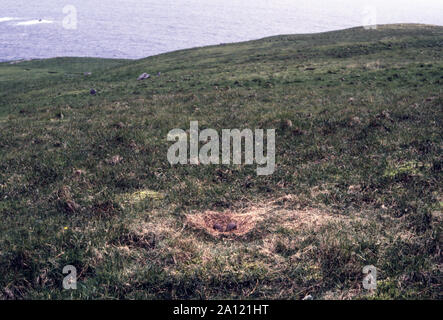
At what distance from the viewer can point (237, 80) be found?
31.9m

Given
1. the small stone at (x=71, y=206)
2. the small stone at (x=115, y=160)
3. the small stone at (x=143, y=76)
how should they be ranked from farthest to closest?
1. the small stone at (x=143, y=76)
2. the small stone at (x=115, y=160)
3. the small stone at (x=71, y=206)

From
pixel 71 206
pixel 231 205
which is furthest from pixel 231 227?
pixel 71 206

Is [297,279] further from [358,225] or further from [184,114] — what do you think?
[184,114]

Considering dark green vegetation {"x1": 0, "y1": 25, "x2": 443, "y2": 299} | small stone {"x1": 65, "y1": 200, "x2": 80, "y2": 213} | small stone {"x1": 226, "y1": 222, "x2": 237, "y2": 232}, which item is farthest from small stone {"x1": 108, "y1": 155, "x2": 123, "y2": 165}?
small stone {"x1": 226, "y1": 222, "x2": 237, "y2": 232}

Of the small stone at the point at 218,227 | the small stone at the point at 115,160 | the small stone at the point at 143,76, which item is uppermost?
the small stone at the point at 143,76

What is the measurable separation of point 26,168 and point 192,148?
5685 millimetres

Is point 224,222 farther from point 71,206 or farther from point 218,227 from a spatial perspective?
point 71,206

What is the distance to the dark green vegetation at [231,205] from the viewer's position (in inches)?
225

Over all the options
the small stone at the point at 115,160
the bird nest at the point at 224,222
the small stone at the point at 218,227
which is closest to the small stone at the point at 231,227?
the bird nest at the point at 224,222

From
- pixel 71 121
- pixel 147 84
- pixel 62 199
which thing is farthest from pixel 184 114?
pixel 147 84

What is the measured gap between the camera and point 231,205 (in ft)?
28.7

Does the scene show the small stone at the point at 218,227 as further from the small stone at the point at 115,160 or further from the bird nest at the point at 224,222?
the small stone at the point at 115,160

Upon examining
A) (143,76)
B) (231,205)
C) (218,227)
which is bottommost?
(218,227)

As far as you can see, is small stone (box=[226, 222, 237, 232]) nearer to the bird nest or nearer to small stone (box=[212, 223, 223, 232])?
the bird nest
